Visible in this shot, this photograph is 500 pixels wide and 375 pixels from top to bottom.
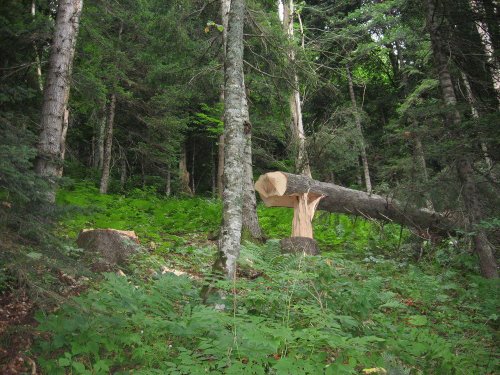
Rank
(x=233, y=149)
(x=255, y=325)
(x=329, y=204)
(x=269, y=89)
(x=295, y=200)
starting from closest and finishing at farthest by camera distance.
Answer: (x=255, y=325)
(x=233, y=149)
(x=295, y=200)
(x=329, y=204)
(x=269, y=89)

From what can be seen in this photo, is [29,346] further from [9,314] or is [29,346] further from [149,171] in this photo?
[149,171]

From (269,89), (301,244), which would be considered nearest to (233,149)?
(301,244)

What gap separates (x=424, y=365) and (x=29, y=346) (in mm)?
3464

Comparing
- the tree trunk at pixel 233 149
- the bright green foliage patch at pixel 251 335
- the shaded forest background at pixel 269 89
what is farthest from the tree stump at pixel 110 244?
the bright green foliage patch at pixel 251 335

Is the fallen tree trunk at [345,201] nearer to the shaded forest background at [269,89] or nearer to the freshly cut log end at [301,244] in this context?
the shaded forest background at [269,89]

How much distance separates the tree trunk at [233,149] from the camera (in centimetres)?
540

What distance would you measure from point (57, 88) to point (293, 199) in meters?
5.40

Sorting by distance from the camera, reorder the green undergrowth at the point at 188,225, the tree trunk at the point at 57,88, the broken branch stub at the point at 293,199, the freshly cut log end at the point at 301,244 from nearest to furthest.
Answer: the tree trunk at the point at 57,88, the freshly cut log end at the point at 301,244, the broken branch stub at the point at 293,199, the green undergrowth at the point at 188,225

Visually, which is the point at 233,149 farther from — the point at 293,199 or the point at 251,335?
the point at 293,199

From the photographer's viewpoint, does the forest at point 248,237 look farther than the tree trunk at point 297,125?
No

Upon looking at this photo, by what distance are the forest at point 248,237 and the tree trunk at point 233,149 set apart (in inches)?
1.0

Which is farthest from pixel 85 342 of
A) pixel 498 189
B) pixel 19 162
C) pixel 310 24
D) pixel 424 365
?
pixel 310 24

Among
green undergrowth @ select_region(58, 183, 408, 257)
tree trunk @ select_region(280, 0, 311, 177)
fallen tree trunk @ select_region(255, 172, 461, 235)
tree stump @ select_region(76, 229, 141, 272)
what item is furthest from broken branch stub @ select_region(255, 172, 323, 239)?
tree trunk @ select_region(280, 0, 311, 177)

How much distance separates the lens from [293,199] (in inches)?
388
